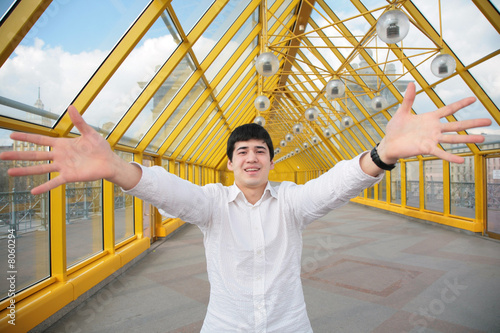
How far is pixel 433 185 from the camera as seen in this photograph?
1213 centimetres

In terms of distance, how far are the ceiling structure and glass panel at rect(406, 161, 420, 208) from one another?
6.56 ft

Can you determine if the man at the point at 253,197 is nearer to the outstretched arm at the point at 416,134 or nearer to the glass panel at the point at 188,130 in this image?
the outstretched arm at the point at 416,134

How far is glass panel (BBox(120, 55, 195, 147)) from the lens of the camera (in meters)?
7.04

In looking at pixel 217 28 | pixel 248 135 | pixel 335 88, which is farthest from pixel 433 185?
pixel 248 135

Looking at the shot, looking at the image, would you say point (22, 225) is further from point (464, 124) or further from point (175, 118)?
point (464, 124)

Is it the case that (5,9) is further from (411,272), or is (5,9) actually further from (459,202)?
(459,202)

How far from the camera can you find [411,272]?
5.85 m

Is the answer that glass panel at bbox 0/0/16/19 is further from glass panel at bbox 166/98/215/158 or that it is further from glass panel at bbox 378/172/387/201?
glass panel at bbox 378/172/387/201

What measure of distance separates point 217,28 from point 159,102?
218 centimetres

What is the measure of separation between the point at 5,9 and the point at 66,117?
1.87 metres

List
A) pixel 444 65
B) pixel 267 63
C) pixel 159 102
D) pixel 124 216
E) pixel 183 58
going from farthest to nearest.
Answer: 1. pixel 124 216
2. pixel 159 102
3. pixel 183 58
4. pixel 444 65
5. pixel 267 63

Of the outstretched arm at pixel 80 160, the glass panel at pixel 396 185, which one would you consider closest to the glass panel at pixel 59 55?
the outstretched arm at pixel 80 160

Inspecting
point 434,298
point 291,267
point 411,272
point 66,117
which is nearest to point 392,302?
point 434,298

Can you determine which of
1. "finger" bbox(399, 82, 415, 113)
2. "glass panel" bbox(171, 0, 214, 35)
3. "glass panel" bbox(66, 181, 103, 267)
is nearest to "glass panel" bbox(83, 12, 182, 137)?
"glass panel" bbox(171, 0, 214, 35)
